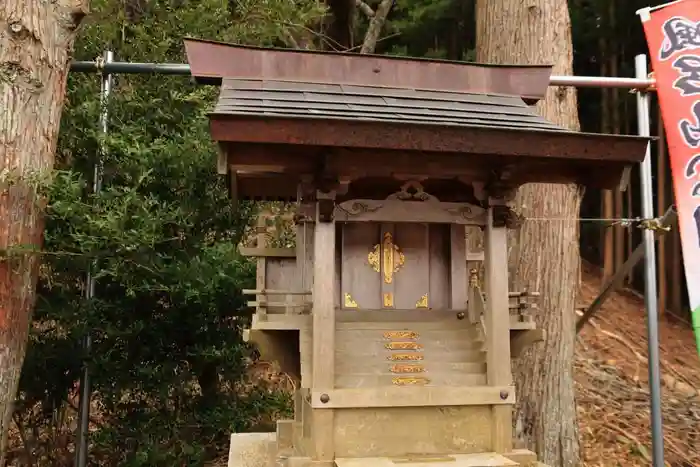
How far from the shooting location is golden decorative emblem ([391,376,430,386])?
3.98 metres

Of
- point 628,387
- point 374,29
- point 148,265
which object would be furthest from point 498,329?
point 374,29

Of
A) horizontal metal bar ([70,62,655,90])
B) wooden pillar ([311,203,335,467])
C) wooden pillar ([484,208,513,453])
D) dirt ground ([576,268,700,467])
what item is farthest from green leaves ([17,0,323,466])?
dirt ground ([576,268,700,467])

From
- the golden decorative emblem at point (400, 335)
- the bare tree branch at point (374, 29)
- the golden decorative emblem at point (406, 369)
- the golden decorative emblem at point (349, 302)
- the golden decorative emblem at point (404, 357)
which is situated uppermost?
the bare tree branch at point (374, 29)

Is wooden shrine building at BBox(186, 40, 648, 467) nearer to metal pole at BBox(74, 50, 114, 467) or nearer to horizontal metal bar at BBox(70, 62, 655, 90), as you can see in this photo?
horizontal metal bar at BBox(70, 62, 655, 90)

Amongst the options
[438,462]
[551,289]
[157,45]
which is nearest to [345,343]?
[438,462]

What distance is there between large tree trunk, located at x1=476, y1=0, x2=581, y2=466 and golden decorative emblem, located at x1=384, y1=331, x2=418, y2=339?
1.86 meters

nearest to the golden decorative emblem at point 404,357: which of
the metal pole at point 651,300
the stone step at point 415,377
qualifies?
the stone step at point 415,377

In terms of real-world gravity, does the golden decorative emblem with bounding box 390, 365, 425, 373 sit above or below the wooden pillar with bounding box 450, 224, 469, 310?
below

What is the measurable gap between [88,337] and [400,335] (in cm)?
377

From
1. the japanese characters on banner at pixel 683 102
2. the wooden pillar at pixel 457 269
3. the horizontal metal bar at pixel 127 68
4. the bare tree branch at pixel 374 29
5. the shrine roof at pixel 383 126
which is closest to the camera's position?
the shrine roof at pixel 383 126

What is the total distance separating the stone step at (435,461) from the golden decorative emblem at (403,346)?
0.72m

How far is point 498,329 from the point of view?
13.2 feet

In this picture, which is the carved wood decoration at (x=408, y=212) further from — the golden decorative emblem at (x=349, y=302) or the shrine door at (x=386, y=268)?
the golden decorative emblem at (x=349, y=302)

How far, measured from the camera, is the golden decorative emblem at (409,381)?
3.98m
